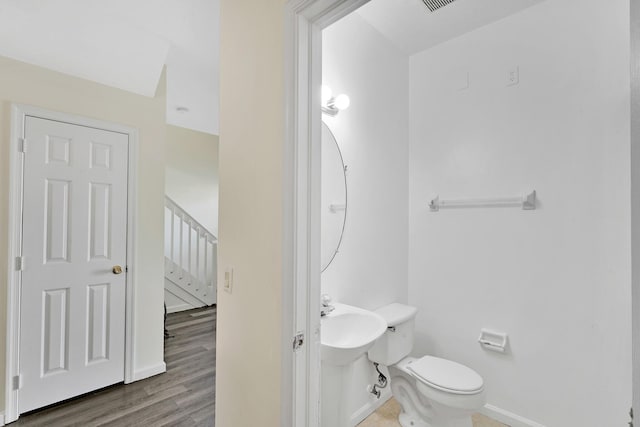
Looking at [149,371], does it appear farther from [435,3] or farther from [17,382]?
[435,3]

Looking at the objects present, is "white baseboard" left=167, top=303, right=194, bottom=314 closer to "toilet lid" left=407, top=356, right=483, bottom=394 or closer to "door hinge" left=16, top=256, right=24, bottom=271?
"door hinge" left=16, top=256, right=24, bottom=271

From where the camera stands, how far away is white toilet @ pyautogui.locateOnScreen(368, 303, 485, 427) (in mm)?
1650

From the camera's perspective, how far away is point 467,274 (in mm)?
2203

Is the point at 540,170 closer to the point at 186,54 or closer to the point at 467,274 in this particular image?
the point at 467,274

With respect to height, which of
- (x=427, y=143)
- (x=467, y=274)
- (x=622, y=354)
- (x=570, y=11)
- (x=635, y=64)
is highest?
(x=570, y=11)

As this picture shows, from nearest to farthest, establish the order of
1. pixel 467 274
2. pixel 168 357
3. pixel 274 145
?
pixel 274 145, pixel 467 274, pixel 168 357

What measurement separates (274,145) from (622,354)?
209cm

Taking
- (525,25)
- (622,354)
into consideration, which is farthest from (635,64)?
(525,25)

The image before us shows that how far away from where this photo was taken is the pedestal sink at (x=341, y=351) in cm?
141

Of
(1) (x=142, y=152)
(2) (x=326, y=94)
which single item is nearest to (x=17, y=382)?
(1) (x=142, y=152)

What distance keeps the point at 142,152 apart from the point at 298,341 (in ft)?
7.18

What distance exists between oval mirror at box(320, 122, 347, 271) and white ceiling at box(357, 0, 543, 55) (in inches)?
35.0

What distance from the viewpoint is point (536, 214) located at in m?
1.92

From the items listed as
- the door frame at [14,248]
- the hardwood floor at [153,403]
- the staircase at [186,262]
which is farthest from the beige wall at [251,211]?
the staircase at [186,262]
